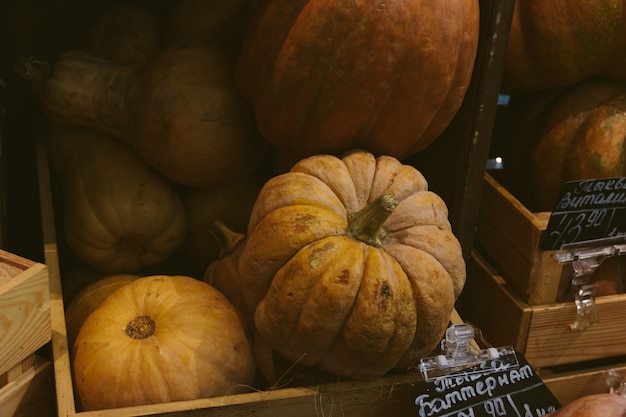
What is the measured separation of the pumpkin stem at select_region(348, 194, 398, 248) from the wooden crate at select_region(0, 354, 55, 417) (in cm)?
57

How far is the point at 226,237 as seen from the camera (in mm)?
1462

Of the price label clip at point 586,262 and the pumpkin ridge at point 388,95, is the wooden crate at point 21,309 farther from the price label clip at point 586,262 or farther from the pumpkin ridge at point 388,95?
the price label clip at point 586,262

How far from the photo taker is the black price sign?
56.7 inches

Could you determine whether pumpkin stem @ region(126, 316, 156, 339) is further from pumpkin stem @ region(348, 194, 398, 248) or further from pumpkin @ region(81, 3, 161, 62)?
pumpkin @ region(81, 3, 161, 62)

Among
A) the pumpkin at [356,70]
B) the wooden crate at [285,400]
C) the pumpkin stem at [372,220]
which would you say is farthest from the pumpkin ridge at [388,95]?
the wooden crate at [285,400]

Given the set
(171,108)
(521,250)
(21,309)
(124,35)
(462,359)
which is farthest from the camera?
(124,35)

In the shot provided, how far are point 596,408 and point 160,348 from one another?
0.69m

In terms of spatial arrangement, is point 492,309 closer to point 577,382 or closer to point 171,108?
point 577,382

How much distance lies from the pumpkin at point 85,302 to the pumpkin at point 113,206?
0.22 ft

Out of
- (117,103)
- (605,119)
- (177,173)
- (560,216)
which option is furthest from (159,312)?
(605,119)

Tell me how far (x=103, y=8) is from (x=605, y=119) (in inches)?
48.7

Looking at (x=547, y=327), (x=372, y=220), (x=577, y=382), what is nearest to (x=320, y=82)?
(x=372, y=220)

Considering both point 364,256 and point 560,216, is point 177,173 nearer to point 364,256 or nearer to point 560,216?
point 364,256

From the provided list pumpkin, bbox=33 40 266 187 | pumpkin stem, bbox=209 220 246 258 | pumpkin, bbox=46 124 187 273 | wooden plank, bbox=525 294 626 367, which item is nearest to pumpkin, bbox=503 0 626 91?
wooden plank, bbox=525 294 626 367
